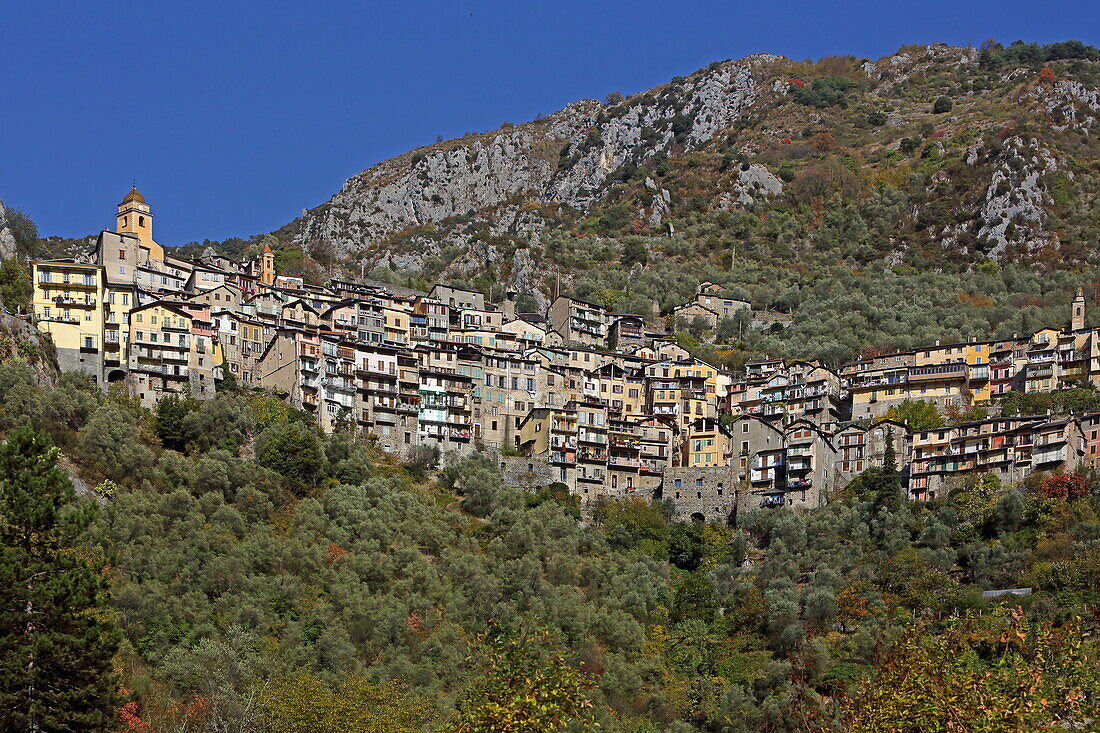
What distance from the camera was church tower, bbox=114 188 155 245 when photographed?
104875 millimetres

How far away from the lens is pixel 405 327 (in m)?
105

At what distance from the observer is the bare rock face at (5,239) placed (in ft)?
331

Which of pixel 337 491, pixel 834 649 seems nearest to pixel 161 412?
pixel 337 491

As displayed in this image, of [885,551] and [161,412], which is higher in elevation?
[161,412]

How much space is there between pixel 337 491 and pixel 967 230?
102 meters

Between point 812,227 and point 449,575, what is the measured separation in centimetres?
10761

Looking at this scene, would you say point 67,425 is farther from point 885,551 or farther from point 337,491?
point 885,551

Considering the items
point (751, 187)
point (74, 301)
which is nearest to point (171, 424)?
point (74, 301)

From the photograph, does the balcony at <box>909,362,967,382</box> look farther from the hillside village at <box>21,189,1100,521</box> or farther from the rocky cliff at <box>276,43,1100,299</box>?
the rocky cliff at <box>276,43,1100,299</box>

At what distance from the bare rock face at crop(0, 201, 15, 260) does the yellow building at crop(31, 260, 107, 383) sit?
1238 centimetres

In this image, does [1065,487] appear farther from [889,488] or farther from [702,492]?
[702,492]

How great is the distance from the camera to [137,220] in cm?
10519

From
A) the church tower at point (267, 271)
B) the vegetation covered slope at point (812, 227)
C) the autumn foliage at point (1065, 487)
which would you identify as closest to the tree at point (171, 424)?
the church tower at point (267, 271)

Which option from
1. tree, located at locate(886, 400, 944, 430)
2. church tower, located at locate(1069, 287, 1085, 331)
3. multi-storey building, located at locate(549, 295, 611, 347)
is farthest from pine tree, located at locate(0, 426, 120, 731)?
church tower, located at locate(1069, 287, 1085, 331)
